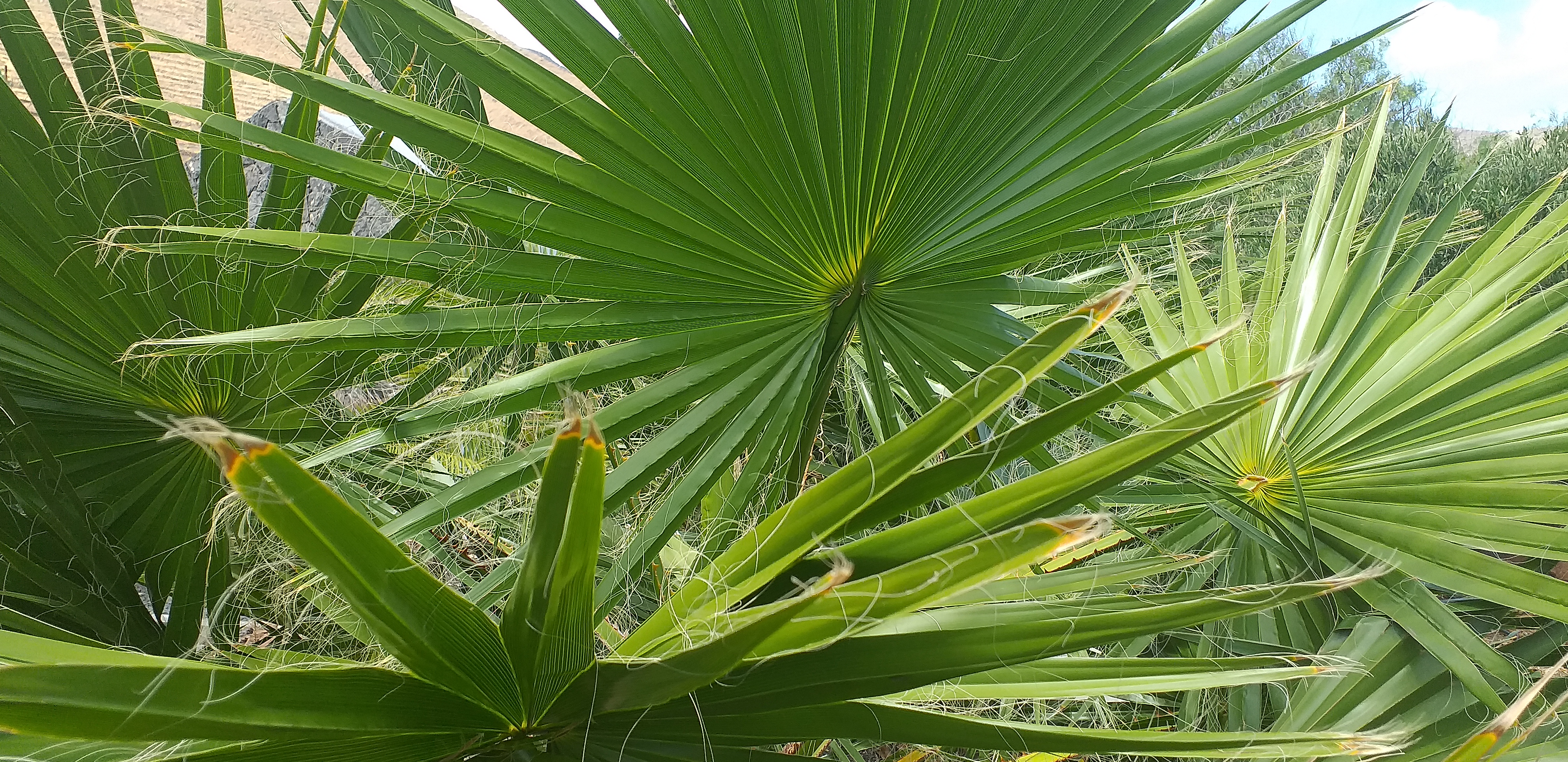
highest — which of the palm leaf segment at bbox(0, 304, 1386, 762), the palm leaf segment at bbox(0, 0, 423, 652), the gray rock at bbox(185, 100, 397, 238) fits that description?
the gray rock at bbox(185, 100, 397, 238)

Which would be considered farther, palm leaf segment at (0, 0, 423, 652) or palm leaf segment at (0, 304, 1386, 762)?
palm leaf segment at (0, 0, 423, 652)

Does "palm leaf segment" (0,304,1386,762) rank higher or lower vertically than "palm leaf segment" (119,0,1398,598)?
lower

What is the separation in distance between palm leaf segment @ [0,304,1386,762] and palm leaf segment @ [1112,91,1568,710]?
1.80 feet

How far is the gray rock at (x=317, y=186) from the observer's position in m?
2.58

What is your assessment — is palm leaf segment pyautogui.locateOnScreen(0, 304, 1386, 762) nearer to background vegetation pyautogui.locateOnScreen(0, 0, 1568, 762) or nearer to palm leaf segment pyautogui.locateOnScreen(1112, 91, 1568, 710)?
background vegetation pyautogui.locateOnScreen(0, 0, 1568, 762)

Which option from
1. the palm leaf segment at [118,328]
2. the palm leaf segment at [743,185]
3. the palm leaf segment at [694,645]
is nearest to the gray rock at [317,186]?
the palm leaf segment at [118,328]

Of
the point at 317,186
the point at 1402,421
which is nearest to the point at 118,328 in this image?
the point at 1402,421

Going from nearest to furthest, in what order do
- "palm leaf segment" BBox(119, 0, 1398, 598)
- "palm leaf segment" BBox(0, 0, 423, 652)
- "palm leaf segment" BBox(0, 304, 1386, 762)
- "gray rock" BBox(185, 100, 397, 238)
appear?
"palm leaf segment" BBox(0, 304, 1386, 762), "palm leaf segment" BBox(119, 0, 1398, 598), "palm leaf segment" BBox(0, 0, 423, 652), "gray rock" BBox(185, 100, 397, 238)

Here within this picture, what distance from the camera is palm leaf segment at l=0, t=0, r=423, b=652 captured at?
793 millimetres

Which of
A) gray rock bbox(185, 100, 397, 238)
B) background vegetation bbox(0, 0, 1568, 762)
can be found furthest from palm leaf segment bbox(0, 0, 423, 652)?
gray rock bbox(185, 100, 397, 238)

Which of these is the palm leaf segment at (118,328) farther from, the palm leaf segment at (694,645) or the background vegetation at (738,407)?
the palm leaf segment at (694,645)

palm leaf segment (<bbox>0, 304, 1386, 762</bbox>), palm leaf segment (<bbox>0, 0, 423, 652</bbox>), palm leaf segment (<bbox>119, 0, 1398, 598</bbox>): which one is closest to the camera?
palm leaf segment (<bbox>0, 304, 1386, 762</bbox>)

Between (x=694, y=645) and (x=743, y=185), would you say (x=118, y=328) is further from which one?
(x=694, y=645)

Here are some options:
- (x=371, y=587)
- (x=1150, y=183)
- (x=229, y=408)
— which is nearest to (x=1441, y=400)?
(x=1150, y=183)
